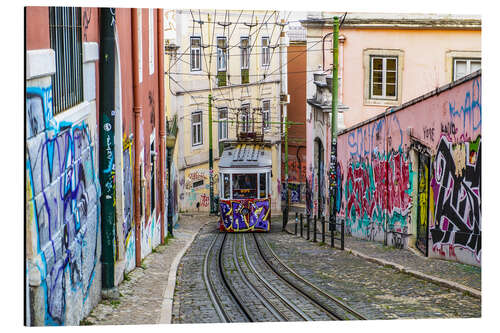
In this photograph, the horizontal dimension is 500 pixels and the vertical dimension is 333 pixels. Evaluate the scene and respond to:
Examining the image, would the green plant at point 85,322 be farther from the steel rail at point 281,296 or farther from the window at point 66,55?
the steel rail at point 281,296

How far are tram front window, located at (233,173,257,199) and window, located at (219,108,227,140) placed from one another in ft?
8.19

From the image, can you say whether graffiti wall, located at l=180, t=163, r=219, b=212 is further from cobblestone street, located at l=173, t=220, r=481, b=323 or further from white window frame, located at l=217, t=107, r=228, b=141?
cobblestone street, located at l=173, t=220, r=481, b=323

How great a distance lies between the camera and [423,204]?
35.0 feet

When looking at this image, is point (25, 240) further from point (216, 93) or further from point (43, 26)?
point (216, 93)

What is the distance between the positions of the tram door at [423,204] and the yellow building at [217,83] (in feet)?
9.13

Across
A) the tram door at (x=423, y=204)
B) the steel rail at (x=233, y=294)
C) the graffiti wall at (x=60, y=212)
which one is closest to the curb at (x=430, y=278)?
the tram door at (x=423, y=204)

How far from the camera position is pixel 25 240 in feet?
16.4

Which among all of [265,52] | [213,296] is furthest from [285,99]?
[213,296]

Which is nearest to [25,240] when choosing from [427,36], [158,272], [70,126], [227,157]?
[70,126]

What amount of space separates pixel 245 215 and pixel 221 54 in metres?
6.55

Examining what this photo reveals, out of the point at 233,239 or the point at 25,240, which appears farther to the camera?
the point at 233,239

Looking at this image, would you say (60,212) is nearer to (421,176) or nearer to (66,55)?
(66,55)

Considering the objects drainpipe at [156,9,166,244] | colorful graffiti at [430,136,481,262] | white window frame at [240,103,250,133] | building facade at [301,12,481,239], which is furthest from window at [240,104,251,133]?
colorful graffiti at [430,136,481,262]
